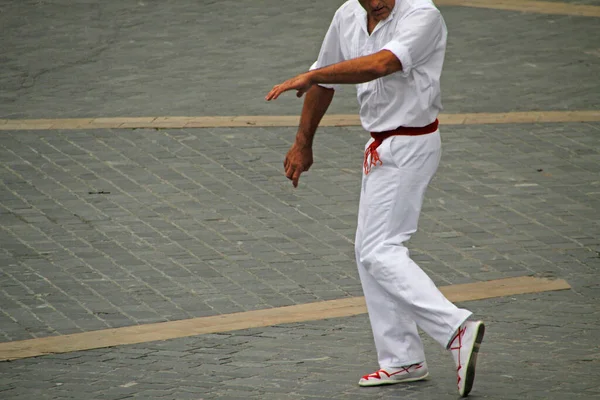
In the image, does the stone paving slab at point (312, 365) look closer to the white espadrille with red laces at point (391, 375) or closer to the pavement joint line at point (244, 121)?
the white espadrille with red laces at point (391, 375)

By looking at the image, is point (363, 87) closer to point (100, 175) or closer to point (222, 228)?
point (222, 228)

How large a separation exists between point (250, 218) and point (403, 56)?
11.4 ft

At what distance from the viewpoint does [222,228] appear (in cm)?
825

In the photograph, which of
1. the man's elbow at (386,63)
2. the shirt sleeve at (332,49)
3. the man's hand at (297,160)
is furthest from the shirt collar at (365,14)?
the man's hand at (297,160)

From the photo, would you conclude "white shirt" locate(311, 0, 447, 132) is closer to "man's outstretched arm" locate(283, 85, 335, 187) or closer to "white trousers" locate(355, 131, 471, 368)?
"white trousers" locate(355, 131, 471, 368)

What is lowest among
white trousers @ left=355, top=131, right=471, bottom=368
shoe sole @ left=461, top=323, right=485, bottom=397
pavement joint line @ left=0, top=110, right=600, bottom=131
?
pavement joint line @ left=0, top=110, right=600, bottom=131

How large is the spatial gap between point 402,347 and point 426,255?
2.22 metres

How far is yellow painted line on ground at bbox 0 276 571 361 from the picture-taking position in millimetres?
6309

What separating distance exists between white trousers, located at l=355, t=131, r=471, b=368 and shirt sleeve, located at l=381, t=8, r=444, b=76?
38 centimetres

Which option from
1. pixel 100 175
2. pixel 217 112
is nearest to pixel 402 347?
pixel 100 175

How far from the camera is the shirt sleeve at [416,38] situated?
5.16 metres

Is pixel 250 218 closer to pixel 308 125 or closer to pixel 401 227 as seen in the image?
pixel 308 125

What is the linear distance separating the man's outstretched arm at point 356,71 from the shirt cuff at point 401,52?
0.05 feet

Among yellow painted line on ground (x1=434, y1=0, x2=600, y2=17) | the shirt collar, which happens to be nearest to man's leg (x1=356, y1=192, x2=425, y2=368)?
the shirt collar
